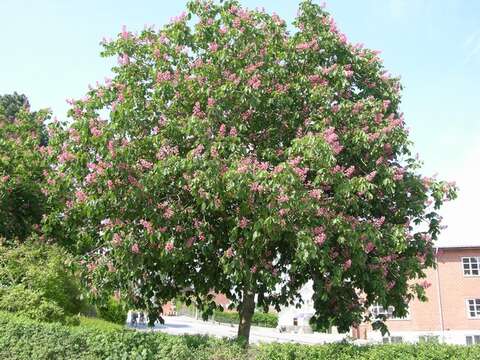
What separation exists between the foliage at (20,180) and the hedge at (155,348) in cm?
710

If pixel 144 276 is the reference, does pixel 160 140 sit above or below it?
above

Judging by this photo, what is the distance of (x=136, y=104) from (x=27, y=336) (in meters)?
6.08

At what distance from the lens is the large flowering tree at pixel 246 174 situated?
444 inches

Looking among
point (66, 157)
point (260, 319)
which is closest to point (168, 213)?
point (66, 157)

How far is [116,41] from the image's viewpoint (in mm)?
14164

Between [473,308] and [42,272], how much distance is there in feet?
124

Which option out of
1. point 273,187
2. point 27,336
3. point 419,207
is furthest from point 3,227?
point 419,207

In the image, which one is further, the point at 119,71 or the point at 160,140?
the point at 119,71

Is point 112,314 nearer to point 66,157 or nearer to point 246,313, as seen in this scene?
point 246,313

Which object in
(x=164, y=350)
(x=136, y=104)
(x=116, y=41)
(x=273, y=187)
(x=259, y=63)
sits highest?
(x=116, y=41)

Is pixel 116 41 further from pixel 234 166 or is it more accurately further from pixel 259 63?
pixel 234 166

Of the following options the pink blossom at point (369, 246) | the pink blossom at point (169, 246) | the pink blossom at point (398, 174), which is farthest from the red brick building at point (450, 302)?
the pink blossom at point (169, 246)

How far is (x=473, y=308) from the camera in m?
42.6

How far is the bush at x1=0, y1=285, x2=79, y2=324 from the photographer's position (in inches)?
562
